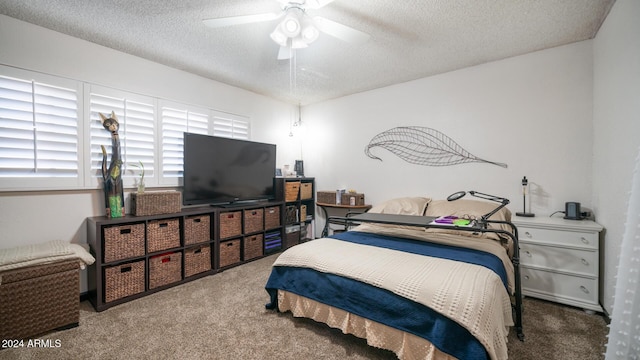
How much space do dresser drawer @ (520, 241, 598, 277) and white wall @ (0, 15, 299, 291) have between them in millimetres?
4128

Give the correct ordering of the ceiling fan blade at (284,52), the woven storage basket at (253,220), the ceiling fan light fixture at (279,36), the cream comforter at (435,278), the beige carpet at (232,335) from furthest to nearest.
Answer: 1. the woven storage basket at (253,220)
2. the ceiling fan blade at (284,52)
3. the ceiling fan light fixture at (279,36)
4. the beige carpet at (232,335)
5. the cream comforter at (435,278)

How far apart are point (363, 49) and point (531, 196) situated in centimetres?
241

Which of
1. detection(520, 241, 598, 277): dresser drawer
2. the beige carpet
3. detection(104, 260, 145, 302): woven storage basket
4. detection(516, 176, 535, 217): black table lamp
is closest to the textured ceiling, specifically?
detection(516, 176, 535, 217): black table lamp

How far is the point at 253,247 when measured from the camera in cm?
348

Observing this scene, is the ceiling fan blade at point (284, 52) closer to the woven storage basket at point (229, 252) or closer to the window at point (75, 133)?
the window at point (75, 133)

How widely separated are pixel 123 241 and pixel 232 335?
4.64ft

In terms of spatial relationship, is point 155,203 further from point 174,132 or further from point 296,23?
point 296,23

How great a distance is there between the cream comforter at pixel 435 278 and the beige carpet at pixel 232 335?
464mm

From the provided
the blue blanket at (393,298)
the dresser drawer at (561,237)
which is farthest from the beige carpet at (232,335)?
the dresser drawer at (561,237)

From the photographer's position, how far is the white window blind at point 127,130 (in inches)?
97.8

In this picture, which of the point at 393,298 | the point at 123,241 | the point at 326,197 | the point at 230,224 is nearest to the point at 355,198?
the point at 326,197

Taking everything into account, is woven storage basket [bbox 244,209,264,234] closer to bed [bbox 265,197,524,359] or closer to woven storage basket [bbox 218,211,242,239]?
woven storage basket [bbox 218,211,242,239]

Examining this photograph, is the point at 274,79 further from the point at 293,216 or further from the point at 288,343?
the point at 288,343

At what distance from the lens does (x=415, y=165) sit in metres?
3.46
